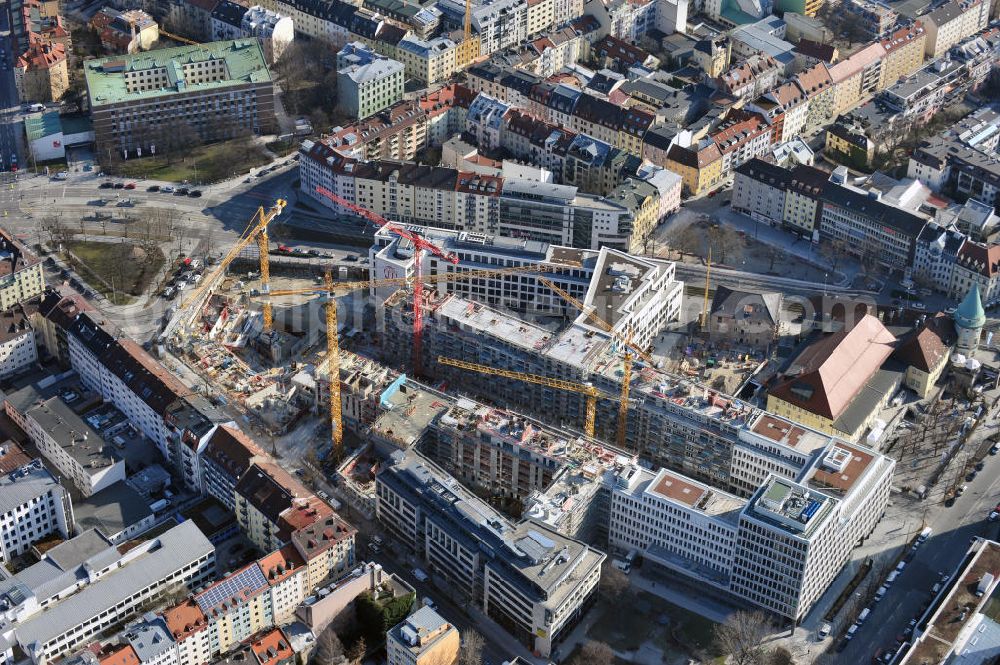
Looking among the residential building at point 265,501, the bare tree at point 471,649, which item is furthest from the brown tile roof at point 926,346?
the residential building at point 265,501

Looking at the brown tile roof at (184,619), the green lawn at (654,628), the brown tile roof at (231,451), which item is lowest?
the green lawn at (654,628)

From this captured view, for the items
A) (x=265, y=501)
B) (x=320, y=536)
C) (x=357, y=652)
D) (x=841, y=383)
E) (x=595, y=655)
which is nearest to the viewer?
(x=595, y=655)

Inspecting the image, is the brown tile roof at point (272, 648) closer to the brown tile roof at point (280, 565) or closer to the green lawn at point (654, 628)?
the brown tile roof at point (280, 565)

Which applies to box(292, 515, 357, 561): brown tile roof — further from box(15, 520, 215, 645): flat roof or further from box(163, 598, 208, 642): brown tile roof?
box(163, 598, 208, 642): brown tile roof

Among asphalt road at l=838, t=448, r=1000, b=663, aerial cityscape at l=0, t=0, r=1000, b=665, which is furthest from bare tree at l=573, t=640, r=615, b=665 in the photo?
asphalt road at l=838, t=448, r=1000, b=663

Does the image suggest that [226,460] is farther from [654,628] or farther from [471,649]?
[654,628]

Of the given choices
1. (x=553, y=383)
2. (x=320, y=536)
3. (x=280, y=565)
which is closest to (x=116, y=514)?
(x=280, y=565)

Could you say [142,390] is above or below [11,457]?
above
